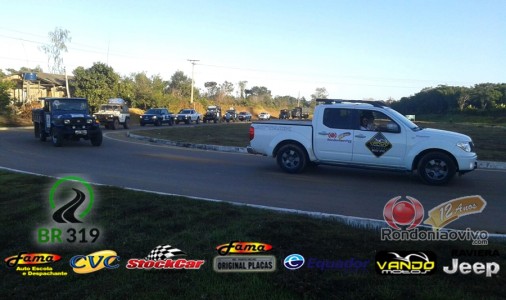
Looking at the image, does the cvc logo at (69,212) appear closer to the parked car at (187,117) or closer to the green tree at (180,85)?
the parked car at (187,117)

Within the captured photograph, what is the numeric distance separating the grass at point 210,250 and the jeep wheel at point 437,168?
15.4ft

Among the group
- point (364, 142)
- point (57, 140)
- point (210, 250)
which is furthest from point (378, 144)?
point (57, 140)

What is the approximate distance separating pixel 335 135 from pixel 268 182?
87.8 inches

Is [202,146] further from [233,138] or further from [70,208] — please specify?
[70,208]

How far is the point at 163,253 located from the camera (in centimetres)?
492

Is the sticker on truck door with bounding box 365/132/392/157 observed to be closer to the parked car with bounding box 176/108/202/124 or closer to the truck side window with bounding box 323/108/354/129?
the truck side window with bounding box 323/108/354/129

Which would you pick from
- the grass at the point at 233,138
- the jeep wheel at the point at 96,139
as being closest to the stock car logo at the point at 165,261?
the grass at the point at 233,138

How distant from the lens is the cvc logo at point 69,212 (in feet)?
18.4

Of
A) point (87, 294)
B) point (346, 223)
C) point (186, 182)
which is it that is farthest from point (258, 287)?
point (186, 182)

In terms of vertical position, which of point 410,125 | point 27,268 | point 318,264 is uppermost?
point 410,125

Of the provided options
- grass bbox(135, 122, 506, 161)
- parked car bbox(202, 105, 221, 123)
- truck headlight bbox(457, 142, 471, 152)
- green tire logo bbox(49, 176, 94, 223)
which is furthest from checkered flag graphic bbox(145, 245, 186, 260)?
parked car bbox(202, 105, 221, 123)

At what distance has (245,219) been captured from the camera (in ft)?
19.7

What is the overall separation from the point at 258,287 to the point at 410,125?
768 centimetres

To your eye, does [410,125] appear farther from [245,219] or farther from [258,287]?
[258,287]
